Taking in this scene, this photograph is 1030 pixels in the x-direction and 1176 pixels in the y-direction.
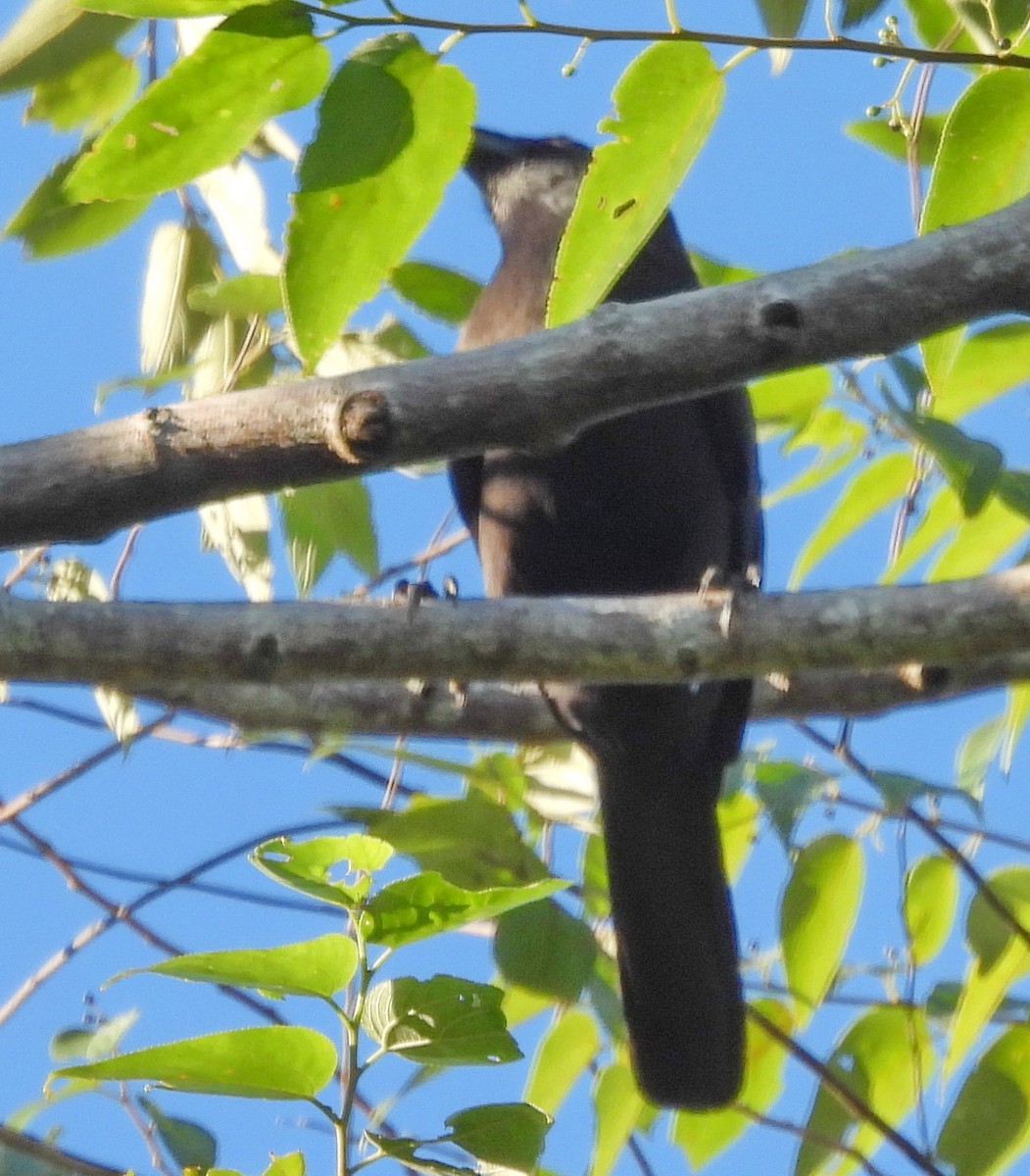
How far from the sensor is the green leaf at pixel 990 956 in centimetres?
260

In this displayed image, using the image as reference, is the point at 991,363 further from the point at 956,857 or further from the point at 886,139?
the point at 956,857

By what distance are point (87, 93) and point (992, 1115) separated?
6.89 feet

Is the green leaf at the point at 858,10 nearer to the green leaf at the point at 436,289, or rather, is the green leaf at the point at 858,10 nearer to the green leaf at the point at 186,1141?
the green leaf at the point at 436,289

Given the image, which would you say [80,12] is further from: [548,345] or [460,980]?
[460,980]

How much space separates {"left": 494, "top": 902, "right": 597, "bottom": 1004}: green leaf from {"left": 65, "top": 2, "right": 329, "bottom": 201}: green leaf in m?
1.29

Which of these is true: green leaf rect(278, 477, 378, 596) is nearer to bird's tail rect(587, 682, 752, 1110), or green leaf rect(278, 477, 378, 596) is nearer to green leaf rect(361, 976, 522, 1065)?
bird's tail rect(587, 682, 752, 1110)

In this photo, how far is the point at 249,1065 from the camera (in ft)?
5.20

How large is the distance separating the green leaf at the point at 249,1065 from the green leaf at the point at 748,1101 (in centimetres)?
163

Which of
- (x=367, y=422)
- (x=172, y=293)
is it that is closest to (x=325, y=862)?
(x=367, y=422)

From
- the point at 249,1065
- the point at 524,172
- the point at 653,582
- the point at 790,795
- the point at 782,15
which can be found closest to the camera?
the point at 249,1065

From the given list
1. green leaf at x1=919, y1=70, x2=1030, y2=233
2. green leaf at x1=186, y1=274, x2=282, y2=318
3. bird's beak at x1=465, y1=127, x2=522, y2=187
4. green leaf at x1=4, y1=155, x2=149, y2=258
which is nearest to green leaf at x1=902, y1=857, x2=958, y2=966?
green leaf at x1=919, y1=70, x2=1030, y2=233

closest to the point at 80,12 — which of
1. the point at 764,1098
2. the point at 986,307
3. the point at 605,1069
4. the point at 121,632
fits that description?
the point at 121,632

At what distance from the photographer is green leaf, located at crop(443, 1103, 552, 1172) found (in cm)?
173

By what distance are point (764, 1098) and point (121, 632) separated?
2.01 metres
